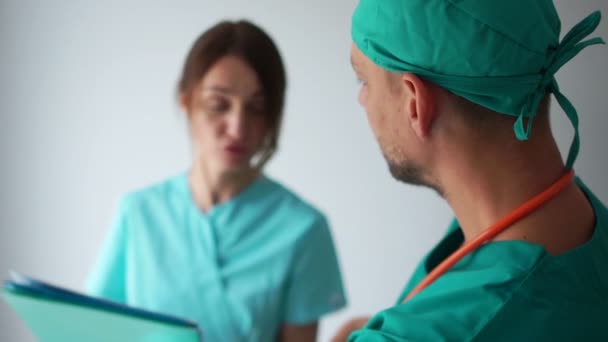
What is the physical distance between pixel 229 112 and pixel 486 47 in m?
0.57

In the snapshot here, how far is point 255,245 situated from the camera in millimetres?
1203

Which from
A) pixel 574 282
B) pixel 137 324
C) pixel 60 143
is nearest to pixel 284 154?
pixel 60 143

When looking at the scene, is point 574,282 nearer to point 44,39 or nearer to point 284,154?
point 284,154

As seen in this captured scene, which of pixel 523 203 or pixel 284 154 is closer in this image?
pixel 523 203

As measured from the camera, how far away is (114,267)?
122 cm

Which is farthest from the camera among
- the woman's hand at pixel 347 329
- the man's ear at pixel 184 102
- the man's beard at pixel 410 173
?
the man's ear at pixel 184 102

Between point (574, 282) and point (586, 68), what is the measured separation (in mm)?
413

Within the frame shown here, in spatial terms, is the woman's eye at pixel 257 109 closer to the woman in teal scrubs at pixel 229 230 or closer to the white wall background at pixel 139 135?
the woman in teal scrubs at pixel 229 230

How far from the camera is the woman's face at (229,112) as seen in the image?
3.64ft

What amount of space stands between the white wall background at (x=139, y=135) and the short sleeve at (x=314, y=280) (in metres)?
0.13

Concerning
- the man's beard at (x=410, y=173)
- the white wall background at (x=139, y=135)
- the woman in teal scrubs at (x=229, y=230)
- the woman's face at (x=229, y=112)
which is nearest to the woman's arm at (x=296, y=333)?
the woman in teal scrubs at (x=229, y=230)

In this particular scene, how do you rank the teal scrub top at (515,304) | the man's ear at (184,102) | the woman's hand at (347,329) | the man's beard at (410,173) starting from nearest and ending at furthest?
1. the teal scrub top at (515,304)
2. the man's beard at (410,173)
3. the woman's hand at (347,329)
4. the man's ear at (184,102)

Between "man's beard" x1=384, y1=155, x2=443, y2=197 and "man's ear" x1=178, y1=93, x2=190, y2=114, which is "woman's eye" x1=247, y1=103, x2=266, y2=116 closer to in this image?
"man's ear" x1=178, y1=93, x2=190, y2=114

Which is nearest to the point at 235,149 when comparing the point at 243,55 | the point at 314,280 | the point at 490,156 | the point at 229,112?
the point at 229,112
